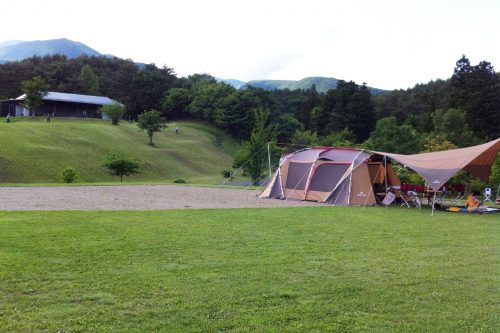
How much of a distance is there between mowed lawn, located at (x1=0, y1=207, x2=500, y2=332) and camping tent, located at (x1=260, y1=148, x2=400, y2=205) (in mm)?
6116

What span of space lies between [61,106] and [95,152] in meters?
22.8

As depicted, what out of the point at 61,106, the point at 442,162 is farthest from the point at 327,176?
the point at 61,106

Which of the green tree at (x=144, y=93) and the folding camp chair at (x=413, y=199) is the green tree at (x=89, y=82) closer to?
the green tree at (x=144, y=93)

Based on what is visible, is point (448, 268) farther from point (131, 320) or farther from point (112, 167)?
point (112, 167)

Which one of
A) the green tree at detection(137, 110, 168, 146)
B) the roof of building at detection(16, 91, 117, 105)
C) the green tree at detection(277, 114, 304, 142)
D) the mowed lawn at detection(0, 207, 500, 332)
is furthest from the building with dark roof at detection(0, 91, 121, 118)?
the mowed lawn at detection(0, 207, 500, 332)

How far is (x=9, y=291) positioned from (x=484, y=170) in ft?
53.1

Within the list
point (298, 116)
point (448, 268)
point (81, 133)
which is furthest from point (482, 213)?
point (298, 116)

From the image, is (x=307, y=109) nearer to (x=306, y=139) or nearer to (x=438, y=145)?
(x=306, y=139)

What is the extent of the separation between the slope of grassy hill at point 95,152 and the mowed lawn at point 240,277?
2533 cm

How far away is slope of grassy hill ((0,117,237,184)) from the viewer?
3291 centimetres

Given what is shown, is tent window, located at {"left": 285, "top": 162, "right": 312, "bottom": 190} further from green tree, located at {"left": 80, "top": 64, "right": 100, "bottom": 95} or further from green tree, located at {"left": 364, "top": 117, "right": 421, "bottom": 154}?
green tree, located at {"left": 80, "top": 64, "right": 100, "bottom": 95}

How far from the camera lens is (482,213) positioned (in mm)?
13359

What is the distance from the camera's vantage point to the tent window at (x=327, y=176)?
16.2 metres

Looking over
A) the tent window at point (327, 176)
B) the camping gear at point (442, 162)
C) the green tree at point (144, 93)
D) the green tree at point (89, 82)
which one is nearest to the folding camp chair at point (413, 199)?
the camping gear at point (442, 162)
